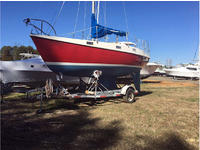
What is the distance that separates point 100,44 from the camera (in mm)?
7059

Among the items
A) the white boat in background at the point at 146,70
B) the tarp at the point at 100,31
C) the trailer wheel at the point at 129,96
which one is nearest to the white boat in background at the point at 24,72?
the tarp at the point at 100,31

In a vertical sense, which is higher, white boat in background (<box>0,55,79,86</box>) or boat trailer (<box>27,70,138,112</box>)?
white boat in background (<box>0,55,79,86</box>)

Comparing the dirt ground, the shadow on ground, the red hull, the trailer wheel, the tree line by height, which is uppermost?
the tree line

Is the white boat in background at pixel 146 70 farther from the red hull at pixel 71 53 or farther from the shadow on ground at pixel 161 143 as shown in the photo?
the shadow on ground at pixel 161 143

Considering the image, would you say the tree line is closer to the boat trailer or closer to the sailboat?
the sailboat

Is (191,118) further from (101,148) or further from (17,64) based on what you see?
(17,64)

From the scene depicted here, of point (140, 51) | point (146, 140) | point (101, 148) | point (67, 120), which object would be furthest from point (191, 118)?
point (140, 51)

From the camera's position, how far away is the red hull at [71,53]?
6051mm

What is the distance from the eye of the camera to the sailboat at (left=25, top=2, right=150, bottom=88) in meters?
6.11

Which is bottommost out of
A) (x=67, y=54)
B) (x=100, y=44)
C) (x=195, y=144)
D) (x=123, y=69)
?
(x=195, y=144)

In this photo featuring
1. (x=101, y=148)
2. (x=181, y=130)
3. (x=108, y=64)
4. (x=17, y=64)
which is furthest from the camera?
(x=17, y=64)

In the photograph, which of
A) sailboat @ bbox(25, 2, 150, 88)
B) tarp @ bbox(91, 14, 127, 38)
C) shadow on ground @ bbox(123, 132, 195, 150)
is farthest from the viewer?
tarp @ bbox(91, 14, 127, 38)

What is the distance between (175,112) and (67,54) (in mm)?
5102

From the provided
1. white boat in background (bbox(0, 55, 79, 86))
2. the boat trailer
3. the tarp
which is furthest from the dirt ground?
the tarp
